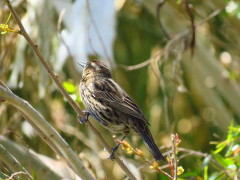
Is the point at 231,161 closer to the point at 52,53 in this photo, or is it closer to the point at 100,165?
the point at 100,165

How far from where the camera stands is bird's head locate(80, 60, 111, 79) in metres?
5.50

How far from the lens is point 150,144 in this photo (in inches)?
184

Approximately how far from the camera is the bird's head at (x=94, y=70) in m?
5.50

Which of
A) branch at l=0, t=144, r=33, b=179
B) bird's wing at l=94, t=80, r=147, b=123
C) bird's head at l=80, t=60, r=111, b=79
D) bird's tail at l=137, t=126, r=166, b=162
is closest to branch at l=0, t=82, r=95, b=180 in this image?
branch at l=0, t=144, r=33, b=179

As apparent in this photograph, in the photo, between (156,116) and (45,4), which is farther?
(156,116)

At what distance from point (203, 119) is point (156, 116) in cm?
59

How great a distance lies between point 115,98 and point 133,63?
3011 millimetres

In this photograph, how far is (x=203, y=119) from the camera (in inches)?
314

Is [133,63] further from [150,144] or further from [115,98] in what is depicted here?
[150,144]

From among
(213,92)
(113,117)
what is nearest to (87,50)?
(113,117)

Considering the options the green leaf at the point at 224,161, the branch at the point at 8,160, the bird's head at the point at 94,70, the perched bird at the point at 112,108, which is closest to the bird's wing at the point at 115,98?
the perched bird at the point at 112,108

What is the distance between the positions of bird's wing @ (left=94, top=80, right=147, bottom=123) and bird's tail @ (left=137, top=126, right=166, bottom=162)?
9 centimetres

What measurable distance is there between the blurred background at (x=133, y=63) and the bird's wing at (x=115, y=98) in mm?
233

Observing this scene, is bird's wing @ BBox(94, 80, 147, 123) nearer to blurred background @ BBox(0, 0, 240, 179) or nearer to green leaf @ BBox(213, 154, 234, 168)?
blurred background @ BBox(0, 0, 240, 179)
